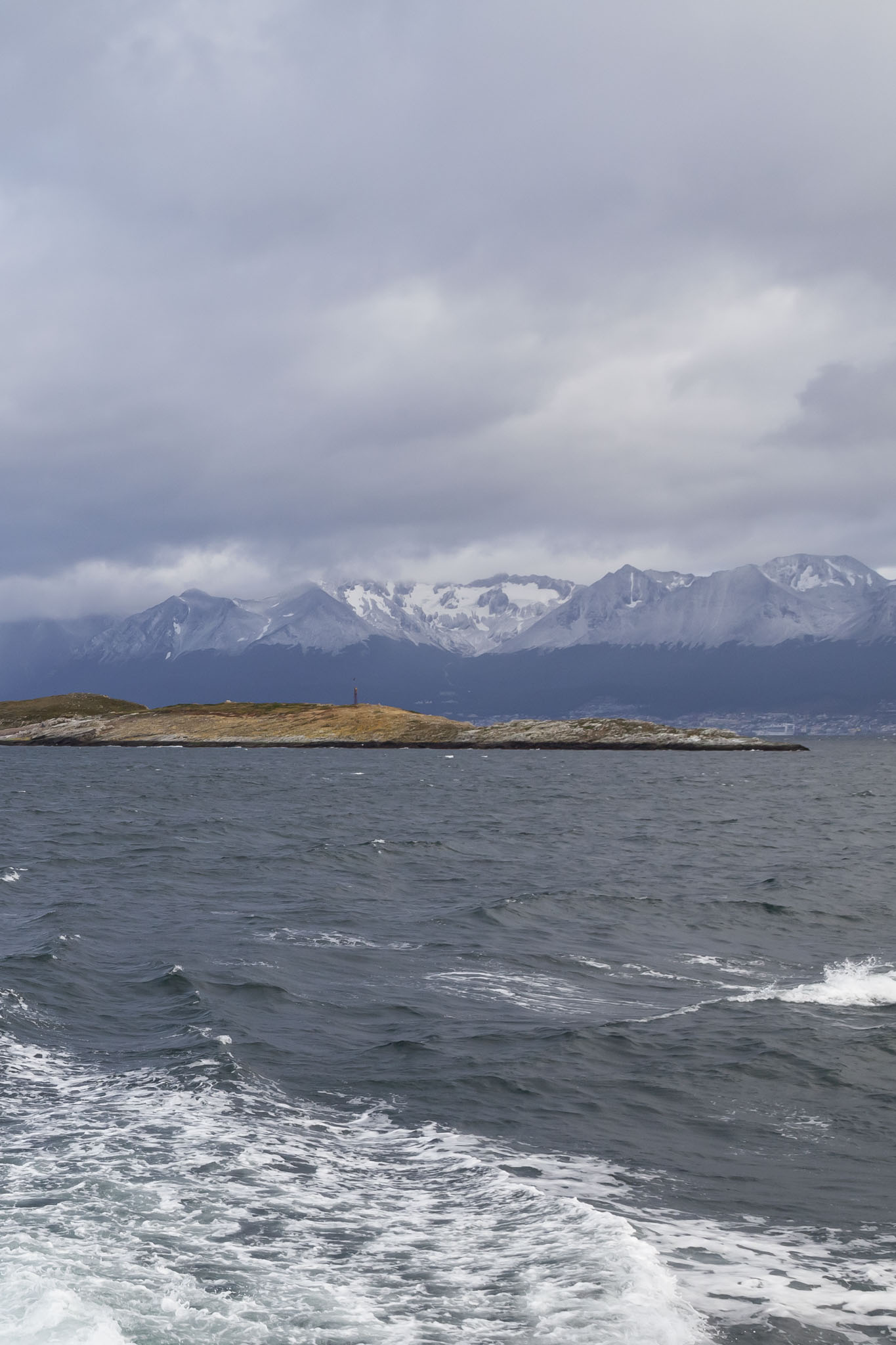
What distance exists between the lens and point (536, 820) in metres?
70.2

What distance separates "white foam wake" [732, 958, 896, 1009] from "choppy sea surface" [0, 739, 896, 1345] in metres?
0.13

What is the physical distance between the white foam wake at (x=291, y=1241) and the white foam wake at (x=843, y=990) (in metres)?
11.1

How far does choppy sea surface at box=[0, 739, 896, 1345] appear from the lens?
11.4m

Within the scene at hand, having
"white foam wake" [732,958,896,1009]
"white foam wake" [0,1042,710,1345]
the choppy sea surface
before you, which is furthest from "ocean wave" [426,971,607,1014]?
"white foam wake" [0,1042,710,1345]

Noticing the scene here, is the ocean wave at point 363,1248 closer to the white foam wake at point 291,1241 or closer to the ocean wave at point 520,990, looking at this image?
the white foam wake at point 291,1241

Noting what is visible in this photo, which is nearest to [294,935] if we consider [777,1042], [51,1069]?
[51,1069]

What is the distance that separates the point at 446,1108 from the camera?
57.7ft

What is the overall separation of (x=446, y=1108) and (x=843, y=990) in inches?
471

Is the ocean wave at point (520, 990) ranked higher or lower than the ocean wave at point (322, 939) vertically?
higher

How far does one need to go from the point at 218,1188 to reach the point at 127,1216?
1.39 m

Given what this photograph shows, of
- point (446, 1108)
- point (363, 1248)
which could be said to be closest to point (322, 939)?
point (446, 1108)

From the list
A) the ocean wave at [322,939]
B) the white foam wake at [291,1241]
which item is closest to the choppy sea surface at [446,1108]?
the white foam wake at [291,1241]

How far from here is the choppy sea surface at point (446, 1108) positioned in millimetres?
11430

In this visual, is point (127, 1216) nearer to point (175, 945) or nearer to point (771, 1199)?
point (771, 1199)
